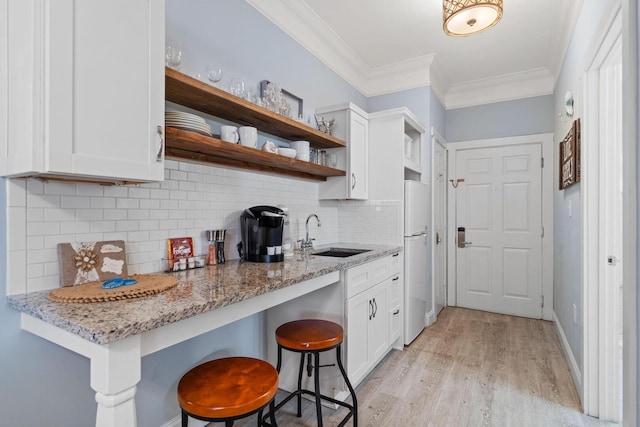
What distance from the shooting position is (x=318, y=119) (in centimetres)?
273

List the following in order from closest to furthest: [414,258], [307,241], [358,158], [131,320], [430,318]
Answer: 1. [131,320]
2. [307,241]
3. [358,158]
4. [414,258]
5. [430,318]

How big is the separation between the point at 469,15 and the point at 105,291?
8.05ft

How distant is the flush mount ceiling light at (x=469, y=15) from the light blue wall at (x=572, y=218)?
502 millimetres

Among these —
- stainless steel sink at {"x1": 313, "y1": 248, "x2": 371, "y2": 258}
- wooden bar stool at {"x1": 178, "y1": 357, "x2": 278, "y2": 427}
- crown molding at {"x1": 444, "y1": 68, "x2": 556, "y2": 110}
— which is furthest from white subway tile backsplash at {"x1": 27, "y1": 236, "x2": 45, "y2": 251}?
crown molding at {"x1": 444, "y1": 68, "x2": 556, "y2": 110}

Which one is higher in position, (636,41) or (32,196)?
(636,41)

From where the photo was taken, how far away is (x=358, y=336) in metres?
2.16

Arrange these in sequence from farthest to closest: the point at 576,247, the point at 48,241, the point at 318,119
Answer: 1. the point at 318,119
2. the point at 576,247
3. the point at 48,241

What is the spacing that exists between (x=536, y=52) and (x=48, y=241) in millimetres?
4085

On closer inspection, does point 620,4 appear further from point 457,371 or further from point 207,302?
point 457,371

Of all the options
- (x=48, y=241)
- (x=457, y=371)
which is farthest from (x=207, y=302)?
(x=457, y=371)

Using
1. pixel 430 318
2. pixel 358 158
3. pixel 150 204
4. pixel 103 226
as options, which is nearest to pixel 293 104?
pixel 358 158

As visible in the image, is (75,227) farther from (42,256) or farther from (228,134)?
(228,134)

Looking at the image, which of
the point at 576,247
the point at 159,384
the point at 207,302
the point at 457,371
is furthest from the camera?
the point at 457,371

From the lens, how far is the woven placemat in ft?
3.62
